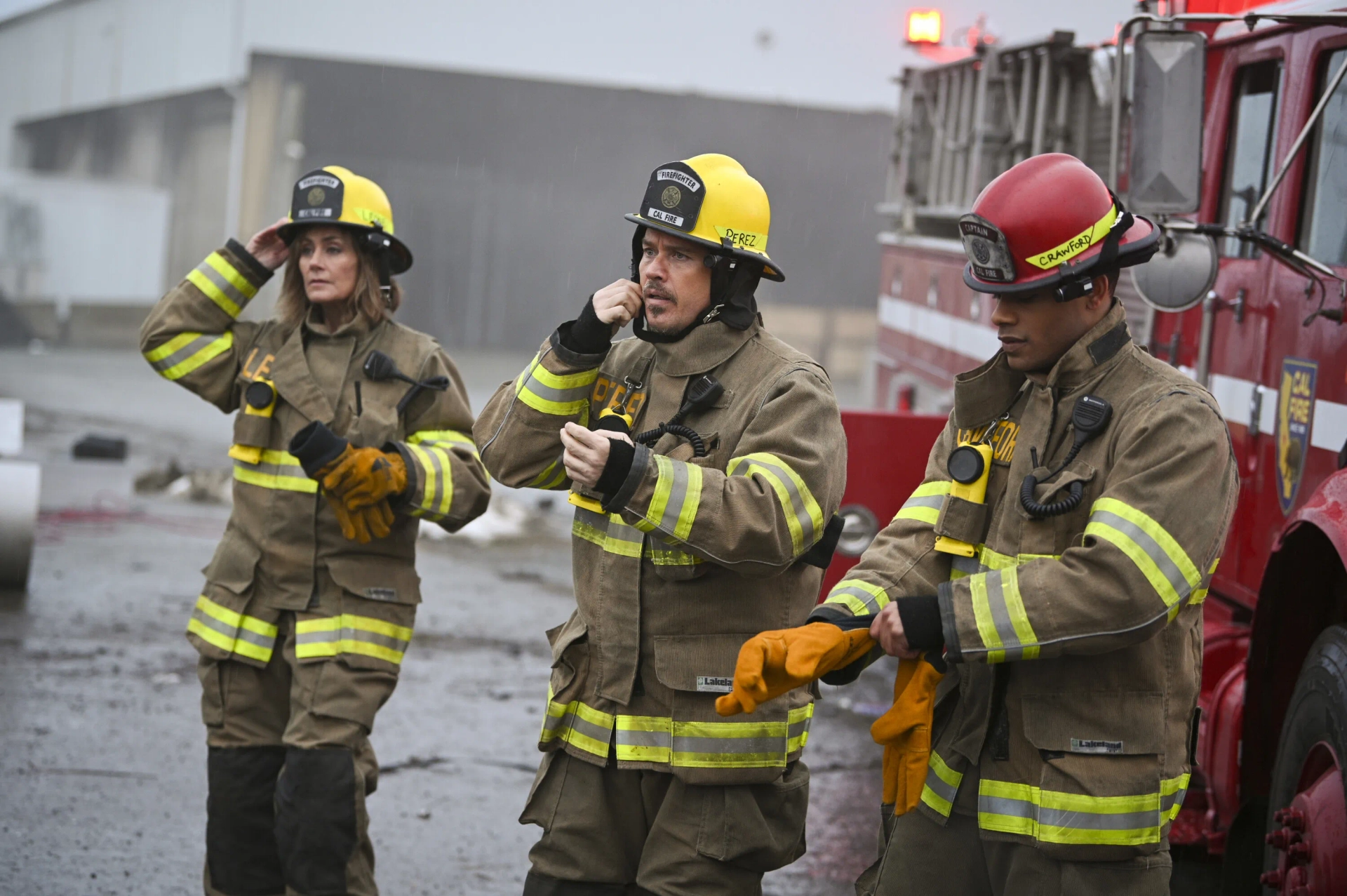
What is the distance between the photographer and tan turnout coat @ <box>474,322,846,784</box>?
281 cm

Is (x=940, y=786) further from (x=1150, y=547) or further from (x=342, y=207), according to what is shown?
(x=342, y=207)

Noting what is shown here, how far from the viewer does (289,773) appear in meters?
3.74

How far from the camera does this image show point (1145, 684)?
2.54 m

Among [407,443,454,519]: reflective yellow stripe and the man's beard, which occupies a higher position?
the man's beard

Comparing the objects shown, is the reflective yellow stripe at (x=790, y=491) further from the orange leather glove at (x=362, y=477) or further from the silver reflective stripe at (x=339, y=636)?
the silver reflective stripe at (x=339, y=636)

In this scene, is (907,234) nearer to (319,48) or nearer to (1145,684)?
(1145,684)

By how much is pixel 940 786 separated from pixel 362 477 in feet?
5.48

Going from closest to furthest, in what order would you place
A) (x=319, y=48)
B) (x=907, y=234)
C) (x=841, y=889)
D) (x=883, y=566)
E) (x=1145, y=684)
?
(x=1145, y=684) < (x=883, y=566) < (x=841, y=889) < (x=907, y=234) < (x=319, y=48)

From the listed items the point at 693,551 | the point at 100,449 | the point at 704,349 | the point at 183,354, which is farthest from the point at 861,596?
the point at 100,449

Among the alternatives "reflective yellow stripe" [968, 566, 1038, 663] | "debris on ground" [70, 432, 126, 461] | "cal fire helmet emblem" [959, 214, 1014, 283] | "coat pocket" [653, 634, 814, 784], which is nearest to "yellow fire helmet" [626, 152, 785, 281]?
"cal fire helmet emblem" [959, 214, 1014, 283]

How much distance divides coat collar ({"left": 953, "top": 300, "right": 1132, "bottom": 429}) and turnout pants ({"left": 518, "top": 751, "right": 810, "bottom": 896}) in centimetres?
87

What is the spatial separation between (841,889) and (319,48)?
639 inches

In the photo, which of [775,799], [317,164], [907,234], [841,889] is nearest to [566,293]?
[317,164]

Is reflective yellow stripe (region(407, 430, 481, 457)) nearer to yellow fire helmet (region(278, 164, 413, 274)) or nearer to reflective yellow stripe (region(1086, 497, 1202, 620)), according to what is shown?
yellow fire helmet (region(278, 164, 413, 274))
